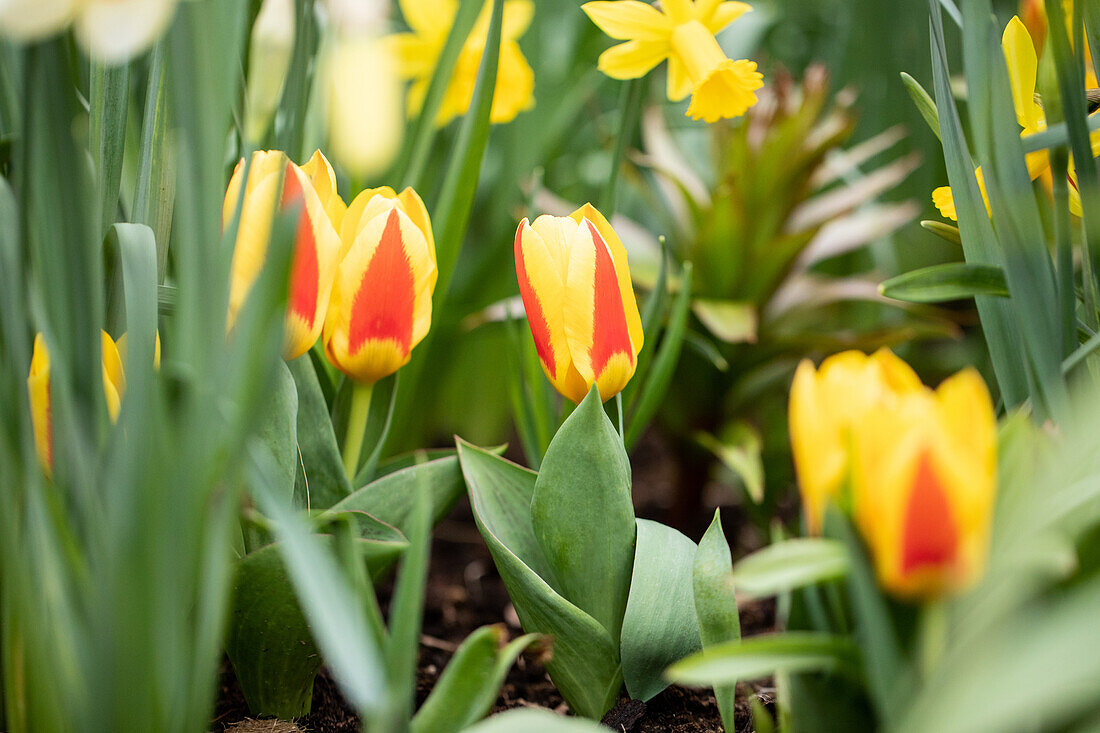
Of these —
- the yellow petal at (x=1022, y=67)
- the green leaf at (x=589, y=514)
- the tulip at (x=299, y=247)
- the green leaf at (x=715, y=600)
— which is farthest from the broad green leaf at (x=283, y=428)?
the yellow petal at (x=1022, y=67)

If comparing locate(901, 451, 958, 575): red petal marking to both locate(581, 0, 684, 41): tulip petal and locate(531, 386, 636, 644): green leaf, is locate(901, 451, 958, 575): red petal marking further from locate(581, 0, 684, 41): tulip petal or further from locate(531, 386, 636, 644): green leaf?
locate(581, 0, 684, 41): tulip petal

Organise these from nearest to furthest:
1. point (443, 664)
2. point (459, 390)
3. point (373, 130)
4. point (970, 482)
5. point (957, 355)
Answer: point (970, 482), point (373, 130), point (443, 664), point (957, 355), point (459, 390)

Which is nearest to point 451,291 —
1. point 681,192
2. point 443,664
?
point 681,192

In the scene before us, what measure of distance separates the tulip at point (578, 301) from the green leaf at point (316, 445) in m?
0.18

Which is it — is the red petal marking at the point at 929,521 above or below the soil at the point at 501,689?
above

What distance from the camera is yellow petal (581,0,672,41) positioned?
Answer: 26.6 inches

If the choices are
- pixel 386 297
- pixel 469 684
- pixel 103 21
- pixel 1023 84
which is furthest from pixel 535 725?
pixel 1023 84

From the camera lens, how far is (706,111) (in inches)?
27.3

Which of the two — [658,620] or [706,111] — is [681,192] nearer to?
[706,111]

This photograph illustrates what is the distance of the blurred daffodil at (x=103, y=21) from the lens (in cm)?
36

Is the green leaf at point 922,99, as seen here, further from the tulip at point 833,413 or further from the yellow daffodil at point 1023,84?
the tulip at point 833,413

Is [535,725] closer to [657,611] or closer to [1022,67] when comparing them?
[657,611]

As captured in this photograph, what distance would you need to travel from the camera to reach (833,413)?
379 mm

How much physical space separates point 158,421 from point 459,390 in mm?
937
